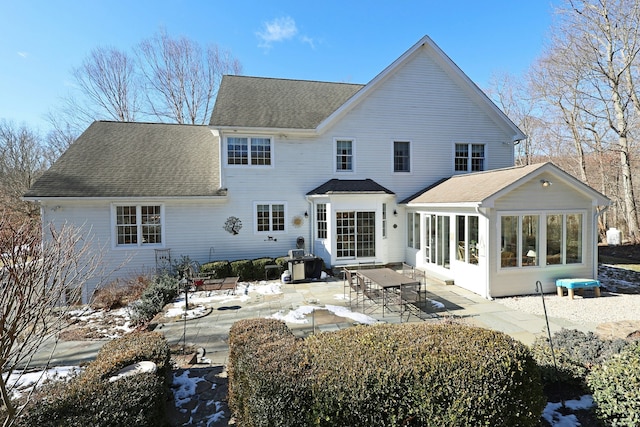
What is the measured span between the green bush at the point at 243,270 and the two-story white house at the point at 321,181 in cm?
113

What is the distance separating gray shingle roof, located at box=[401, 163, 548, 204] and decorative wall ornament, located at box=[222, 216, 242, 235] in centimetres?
766

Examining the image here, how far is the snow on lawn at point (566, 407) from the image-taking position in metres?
3.71

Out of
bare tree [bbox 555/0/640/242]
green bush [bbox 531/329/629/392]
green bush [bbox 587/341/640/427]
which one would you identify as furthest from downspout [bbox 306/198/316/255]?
bare tree [bbox 555/0/640/242]

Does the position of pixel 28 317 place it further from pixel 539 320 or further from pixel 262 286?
pixel 539 320

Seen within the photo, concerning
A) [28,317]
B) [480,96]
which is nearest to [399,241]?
[480,96]

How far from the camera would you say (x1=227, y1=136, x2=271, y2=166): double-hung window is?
1344 cm

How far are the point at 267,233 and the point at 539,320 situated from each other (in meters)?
10.1

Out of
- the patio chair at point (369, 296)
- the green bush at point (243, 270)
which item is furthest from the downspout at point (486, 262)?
the green bush at point (243, 270)

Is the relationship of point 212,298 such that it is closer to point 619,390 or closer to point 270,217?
point 270,217

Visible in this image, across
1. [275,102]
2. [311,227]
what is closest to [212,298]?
[311,227]

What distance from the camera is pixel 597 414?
358 cm

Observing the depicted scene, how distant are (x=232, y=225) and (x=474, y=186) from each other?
9680mm

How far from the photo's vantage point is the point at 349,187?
1342cm

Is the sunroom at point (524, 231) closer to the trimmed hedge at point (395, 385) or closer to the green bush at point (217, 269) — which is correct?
the trimmed hedge at point (395, 385)
